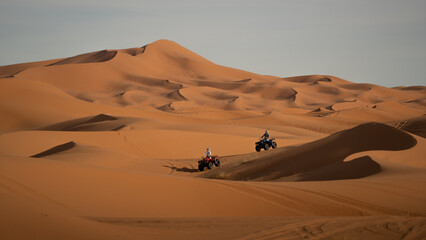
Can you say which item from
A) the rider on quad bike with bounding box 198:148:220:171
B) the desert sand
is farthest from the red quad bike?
the desert sand

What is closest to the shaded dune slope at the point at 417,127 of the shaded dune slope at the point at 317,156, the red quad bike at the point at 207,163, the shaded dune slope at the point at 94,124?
the shaded dune slope at the point at 317,156

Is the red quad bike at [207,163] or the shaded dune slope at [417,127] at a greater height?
the shaded dune slope at [417,127]

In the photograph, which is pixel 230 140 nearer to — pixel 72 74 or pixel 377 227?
pixel 377 227

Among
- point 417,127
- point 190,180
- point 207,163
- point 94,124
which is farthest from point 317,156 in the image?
point 94,124

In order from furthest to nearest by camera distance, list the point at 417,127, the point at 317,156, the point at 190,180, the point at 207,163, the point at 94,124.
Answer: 1. the point at 94,124
2. the point at 417,127
3. the point at 207,163
4. the point at 317,156
5. the point at 190,180

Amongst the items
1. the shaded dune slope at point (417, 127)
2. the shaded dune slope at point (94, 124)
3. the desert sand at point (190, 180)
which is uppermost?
the shaded dune slope at point (94, 124)

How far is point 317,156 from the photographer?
13859 mm

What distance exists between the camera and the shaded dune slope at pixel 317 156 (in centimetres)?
1306

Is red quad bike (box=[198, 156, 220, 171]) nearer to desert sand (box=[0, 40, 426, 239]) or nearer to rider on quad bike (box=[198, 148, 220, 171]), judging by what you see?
rider on quad bike (box=[198, 148, 220, 171])

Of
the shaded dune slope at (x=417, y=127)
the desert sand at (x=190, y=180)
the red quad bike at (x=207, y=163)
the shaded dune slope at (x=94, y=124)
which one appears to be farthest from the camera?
the shaded dune slope at (x=94, y=124)

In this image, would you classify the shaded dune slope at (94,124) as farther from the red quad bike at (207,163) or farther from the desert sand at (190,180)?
the red quad bike at (207,163)

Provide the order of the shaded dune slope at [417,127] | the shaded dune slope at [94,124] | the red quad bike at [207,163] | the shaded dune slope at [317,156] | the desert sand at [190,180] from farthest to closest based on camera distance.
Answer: the shaded dune slope at [94,124], the shaded dune slope at [417,127], the red quad bike at [207,163], the shaded dune slope at [317,156], the desert sand at [190,180]

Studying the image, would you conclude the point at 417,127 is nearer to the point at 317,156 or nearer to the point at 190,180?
the point at 317,156

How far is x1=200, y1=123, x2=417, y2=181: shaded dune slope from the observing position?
1306 cm
